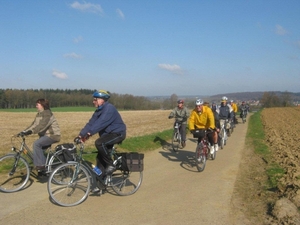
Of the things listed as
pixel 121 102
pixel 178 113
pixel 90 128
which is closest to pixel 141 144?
pixel 178 113

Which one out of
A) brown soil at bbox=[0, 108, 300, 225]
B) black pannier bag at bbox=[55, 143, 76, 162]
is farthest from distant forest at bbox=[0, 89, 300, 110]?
black pannier bag at bbox=[55, 143, 76, 162]

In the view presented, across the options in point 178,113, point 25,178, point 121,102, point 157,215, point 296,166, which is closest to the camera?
point 157,215

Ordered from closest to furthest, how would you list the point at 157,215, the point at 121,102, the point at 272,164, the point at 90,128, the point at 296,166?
the point at 157,215 → the point at 90,128 → the point at 296,166 → the point at 272,164 → the point at 121,102

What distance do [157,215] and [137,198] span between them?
0.99 metres

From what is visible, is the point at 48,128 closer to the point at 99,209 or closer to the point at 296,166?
the point at 99,209

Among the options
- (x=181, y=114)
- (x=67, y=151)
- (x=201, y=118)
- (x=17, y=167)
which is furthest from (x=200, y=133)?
(x=17, y=167)

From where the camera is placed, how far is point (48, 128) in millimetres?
7047

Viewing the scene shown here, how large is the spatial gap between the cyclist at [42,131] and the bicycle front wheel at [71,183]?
1.18 m

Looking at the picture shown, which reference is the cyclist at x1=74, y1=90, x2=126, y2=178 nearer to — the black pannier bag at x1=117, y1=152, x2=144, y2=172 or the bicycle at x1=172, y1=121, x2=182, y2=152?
the black pannier bag at x1=117, y1=152, x2=144, y2=172

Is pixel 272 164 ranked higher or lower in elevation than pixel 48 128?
lower

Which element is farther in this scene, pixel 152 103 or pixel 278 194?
pixel 152 103

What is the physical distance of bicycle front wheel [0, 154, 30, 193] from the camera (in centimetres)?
631

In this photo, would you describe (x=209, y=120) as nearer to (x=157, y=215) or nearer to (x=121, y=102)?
(x=157, y=215)

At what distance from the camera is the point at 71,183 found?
5727 mm
